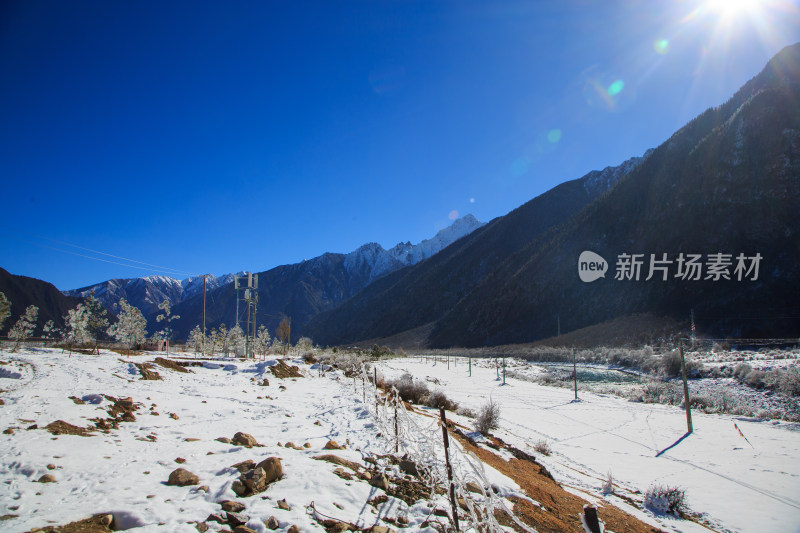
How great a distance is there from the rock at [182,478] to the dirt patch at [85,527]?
3.10ft

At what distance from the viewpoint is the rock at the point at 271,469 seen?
4.75 meters

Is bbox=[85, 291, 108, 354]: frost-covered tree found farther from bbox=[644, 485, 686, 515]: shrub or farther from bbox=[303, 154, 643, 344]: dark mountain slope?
bbox=[303, 154, 643, 344]: dark mountain slope

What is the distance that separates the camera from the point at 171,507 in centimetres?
388

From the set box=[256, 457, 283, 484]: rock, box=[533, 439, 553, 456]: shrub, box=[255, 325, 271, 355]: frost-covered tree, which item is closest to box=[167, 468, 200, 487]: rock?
box=[256, 457, 283, 484]: rock

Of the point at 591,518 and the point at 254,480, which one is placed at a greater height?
the point at 591,518

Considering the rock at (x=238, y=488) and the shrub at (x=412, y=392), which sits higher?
the rock at (x=238, y=488)

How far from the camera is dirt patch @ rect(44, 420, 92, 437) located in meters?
5.82

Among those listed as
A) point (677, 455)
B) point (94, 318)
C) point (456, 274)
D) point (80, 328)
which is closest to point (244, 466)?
point (677, 455)

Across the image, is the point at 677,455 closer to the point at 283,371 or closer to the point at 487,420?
the point at 487,420

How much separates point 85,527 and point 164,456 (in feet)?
7.45

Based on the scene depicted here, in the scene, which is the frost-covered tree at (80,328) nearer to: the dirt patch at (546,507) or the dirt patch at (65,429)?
the dirt patch at (65,429)

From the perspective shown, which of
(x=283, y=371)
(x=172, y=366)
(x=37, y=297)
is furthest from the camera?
(x=37, y=297)

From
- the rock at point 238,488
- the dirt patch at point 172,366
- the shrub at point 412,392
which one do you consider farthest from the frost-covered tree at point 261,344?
the rock at point 238,488

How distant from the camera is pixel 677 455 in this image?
11.6m
